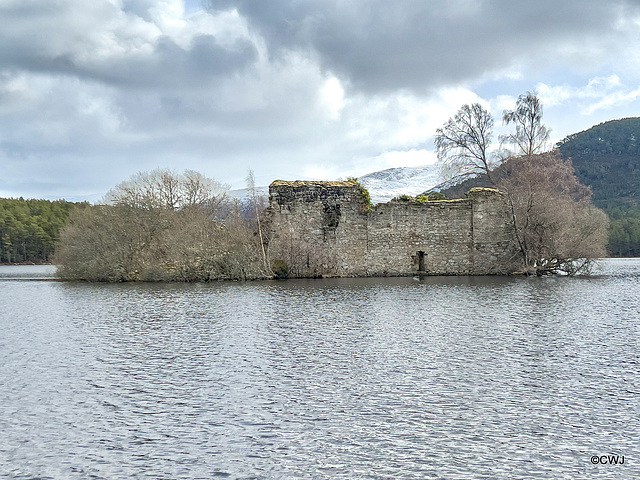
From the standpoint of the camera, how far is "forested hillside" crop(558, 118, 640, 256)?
7150 centimetres

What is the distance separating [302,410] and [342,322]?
274 inches

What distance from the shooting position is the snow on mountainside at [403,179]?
53884 mm

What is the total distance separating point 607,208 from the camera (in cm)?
7525

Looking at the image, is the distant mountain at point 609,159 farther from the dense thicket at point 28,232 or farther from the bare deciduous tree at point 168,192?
the dense thicket at point 28,232

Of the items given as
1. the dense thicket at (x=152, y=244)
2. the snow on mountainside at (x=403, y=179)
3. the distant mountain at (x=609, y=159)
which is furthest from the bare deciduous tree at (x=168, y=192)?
the distant mountain at (x=609, y=159)

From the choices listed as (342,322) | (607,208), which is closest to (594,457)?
(342,322)

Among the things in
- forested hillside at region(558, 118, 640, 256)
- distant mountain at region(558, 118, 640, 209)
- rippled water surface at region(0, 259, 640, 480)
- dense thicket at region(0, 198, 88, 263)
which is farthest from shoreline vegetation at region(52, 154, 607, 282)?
distant mountain at region(558, 118, 640, 209)

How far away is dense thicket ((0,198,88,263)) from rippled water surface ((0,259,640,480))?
65667mm

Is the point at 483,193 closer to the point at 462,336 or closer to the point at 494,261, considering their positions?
the point at 494,261

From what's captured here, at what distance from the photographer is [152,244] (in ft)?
Result: 107

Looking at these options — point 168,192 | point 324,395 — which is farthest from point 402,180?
point 324,395

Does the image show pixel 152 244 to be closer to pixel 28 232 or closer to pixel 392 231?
pixel 392 231

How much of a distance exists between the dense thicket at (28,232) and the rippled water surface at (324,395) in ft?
215

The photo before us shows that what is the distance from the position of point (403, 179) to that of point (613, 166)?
42.6 m
